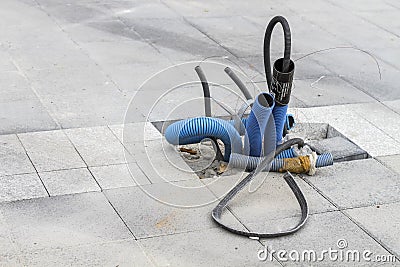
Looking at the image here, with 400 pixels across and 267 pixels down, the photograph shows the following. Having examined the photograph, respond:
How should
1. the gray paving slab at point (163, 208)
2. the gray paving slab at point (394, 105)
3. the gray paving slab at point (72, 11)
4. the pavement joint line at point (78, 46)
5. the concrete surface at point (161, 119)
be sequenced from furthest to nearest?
the gray paving slab at point (72, 11) < the pavement joint line at point (78, 46) < the gray paving slab at point (394, 105) < the gray paving slab at point (163, 208) < the concrete surface at point (161, 119)

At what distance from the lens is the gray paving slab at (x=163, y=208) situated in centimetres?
489

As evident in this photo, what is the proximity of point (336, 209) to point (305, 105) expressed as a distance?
6.19 feet

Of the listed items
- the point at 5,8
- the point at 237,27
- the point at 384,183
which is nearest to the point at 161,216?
the point at 384,183

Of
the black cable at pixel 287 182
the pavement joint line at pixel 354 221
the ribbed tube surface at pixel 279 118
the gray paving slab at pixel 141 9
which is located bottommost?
the gray paving slab at pixel 141 9

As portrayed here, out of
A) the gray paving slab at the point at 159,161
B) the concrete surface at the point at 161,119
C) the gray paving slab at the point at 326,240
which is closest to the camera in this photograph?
the gray paving slab at the point at 326,240

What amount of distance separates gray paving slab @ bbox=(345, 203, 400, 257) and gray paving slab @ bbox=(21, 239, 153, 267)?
146 cm

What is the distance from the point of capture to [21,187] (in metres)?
5.25

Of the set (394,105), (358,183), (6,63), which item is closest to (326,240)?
(358,183)

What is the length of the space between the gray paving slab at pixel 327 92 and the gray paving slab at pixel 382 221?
1892mm

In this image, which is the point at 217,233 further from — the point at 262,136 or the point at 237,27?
the point at 237,27

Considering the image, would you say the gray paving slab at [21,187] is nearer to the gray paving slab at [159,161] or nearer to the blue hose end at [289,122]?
the gray paving slab at [159,161]

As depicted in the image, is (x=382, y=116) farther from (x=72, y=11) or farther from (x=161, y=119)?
(x=72, y=11)

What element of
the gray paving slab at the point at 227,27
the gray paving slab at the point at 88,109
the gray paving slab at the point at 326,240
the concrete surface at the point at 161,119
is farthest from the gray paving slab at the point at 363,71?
the gray paving slab at the point at 326,240

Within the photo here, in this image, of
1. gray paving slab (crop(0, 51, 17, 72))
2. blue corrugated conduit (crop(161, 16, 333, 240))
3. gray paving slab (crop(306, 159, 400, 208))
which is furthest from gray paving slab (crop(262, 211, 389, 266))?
gray paving slab (crop(0, 51, 17, 72))
